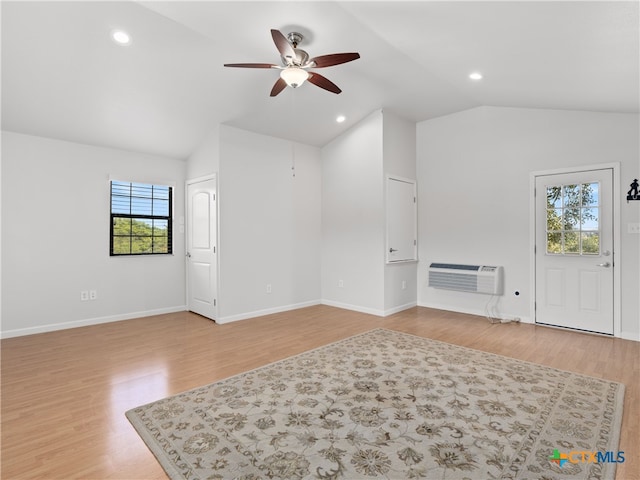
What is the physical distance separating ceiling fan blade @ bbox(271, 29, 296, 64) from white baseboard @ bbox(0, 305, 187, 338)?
4.45m

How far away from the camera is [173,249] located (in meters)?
5.77

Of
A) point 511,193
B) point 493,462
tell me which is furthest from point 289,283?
point 493,462

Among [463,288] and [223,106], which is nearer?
[223,106]

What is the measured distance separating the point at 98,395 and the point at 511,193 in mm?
5518

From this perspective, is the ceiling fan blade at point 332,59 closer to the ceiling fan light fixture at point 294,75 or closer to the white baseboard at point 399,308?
the ceiling fan light fixture at point 294,75

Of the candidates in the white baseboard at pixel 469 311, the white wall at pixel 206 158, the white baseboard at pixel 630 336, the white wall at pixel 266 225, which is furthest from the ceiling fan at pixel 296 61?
the white baseboard at pixel 630 336

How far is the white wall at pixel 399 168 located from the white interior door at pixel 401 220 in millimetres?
134

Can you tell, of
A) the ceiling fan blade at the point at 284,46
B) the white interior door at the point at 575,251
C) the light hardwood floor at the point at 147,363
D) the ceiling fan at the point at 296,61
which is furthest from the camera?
the white interior door at the point at 575,251

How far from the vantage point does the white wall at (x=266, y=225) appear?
5129mm

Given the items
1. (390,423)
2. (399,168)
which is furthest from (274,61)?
(390,423)

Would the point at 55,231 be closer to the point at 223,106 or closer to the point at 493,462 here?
the point at 223,106

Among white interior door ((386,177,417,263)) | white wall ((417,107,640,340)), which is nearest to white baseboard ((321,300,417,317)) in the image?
white wall ((417,107,640,340))

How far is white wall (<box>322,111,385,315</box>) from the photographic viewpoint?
17.9 feet

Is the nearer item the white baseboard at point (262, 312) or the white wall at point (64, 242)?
the white wall at point (64, 242)
